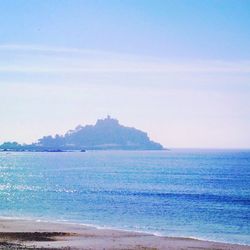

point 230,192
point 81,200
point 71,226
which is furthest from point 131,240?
point 230,192

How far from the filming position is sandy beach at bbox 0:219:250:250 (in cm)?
3784

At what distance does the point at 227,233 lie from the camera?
4809cm

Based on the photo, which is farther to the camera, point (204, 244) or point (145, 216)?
point (145, 216)

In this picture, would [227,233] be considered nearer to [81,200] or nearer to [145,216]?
[145,216]

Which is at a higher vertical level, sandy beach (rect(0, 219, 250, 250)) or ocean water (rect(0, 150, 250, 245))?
sandy beach (rect(0, 219, 250, 250))

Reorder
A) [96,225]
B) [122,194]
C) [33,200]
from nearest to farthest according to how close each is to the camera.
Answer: [96,225]
[33,200]
[122,194]

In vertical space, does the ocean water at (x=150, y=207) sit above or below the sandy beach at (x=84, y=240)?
below

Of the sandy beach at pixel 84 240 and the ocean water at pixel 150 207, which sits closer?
the sandy beach at pixel 84 240

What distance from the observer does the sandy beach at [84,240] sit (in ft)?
124

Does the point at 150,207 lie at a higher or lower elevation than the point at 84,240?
lower

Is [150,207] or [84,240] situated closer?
[84,240]

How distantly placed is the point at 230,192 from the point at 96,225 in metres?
45.6

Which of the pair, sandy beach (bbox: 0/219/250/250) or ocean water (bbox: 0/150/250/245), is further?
ocean water (bbox: 0/150/250/245)

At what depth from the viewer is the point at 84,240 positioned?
4097cm
